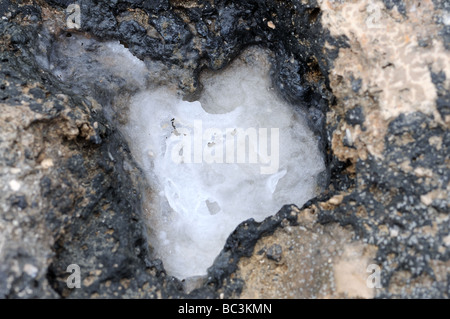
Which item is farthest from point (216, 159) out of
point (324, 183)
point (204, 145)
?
point (324, 183)

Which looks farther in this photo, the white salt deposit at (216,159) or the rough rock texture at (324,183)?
the white salt deposit at (216,159)

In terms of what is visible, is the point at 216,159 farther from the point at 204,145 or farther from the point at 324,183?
the point at 324,183

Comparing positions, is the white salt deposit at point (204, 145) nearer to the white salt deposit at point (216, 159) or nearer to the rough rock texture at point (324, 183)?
the white salt deposit at point (216, 159)

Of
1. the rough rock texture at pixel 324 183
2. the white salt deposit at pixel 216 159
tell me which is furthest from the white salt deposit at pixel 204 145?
the rough rock texture at pixel 324 183

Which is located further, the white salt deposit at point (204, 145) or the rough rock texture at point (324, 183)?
the white salt deposit at point (204, 145)

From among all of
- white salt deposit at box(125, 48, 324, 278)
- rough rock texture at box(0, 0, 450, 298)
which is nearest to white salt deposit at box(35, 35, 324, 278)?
white salt deposit at box(125, 48, 324, 278)

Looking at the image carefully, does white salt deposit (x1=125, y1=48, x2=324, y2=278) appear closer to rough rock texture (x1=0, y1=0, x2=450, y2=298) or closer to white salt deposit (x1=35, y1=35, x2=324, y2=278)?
white salt deposit (x1=35, y1=35, x2=324, y2=278)

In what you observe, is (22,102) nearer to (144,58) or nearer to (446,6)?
(144,58)
